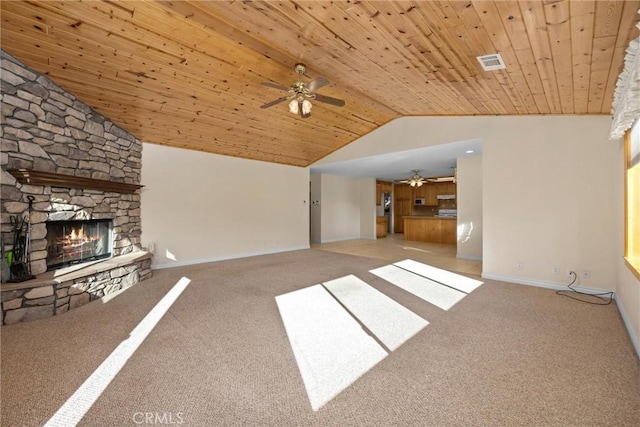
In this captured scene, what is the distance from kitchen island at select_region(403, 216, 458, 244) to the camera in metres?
8.67

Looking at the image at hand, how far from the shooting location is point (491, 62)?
2627 mm

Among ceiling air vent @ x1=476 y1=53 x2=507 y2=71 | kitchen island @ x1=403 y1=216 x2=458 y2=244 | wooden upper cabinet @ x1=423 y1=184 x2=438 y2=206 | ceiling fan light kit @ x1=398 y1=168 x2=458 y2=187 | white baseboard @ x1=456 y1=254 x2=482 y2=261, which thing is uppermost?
ceiling air vent @ x1=476 y1=53 x2=507 y2=71

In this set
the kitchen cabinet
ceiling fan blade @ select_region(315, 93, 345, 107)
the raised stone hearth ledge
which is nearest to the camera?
the raised stone hearth ledge

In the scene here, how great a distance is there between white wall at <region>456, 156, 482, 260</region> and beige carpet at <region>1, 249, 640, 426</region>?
118 inches

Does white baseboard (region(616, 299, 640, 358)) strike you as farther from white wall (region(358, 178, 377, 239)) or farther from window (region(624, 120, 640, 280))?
white wall (region(358, 178, 377, 239))

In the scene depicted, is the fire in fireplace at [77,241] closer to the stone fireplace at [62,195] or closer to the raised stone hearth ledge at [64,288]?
the stone fireplace at [62,195]

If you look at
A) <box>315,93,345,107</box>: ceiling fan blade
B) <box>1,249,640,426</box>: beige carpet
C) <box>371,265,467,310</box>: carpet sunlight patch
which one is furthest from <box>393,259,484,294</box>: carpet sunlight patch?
<box>315,93,345,107</box>: ceiling fan blade

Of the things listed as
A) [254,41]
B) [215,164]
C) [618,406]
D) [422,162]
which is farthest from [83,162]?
[422,162]

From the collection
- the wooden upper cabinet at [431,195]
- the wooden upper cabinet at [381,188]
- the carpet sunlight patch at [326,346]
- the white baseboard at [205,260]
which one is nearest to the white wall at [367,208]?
the wooden upper cabinet at [381,188]

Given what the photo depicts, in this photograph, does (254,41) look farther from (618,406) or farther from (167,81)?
(618,406)

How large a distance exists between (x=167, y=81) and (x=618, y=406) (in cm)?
522

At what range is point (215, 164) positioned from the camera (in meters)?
6.22

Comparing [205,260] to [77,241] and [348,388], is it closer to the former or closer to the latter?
[77,241]

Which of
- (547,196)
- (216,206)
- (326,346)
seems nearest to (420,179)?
(547,196)
